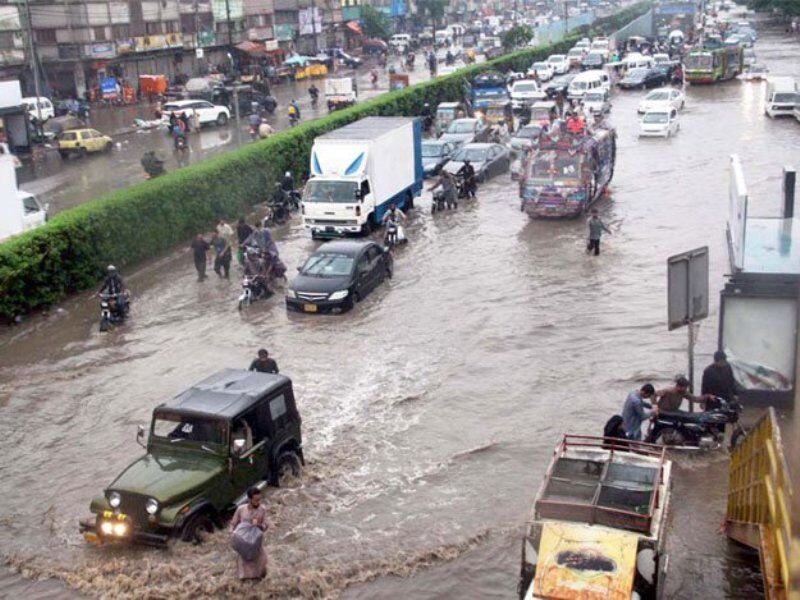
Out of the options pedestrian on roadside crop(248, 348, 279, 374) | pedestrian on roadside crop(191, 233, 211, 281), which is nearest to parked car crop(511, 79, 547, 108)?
pedestrian on roadside crop(191, 233, 211, 281)

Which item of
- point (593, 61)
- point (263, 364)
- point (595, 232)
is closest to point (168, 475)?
point (263, 364)

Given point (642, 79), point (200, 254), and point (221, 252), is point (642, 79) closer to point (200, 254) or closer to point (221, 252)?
point (221, 252)

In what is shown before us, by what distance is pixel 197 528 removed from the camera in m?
12.3

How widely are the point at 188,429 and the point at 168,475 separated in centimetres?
68

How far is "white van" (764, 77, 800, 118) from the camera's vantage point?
46.6 meters

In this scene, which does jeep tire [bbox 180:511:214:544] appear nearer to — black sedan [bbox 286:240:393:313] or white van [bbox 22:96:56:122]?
black sedan [bbox 286:240:393:313]

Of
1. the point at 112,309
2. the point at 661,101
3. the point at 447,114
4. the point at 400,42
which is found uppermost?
the point at 400,42

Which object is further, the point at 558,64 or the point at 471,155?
the point at 558,64

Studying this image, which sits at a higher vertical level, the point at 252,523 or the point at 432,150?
the point at 432,150

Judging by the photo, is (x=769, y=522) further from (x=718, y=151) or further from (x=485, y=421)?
(x=718, y=151)

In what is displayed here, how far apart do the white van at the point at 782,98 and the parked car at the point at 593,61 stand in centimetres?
2235

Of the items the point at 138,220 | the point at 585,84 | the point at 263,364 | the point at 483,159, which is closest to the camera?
the point at 263,364

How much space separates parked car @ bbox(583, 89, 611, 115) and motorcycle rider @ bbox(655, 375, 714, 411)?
118ft

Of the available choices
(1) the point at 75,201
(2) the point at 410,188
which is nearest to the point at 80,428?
(2) the point at 410,188
